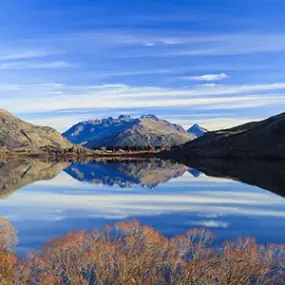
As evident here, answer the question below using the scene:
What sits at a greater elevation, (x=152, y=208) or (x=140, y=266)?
(x=140, y=266)

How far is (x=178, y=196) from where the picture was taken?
100 m

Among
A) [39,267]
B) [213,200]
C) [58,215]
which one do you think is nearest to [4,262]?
[39,267]

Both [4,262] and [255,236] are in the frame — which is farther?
[255,236]

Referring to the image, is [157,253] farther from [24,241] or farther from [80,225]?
[80,225]

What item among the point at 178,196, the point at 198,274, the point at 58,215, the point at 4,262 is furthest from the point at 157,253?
the point at 178,196

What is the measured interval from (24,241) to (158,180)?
3616 inches

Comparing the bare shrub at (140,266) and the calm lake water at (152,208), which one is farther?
the calm lake water at (152,208)

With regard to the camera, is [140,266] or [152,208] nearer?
[140,266]

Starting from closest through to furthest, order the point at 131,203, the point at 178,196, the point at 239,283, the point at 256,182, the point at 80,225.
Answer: the point at 239,283 < the point at 80,225 < the point at 131,203 < the point at 178,196 < the point at 256,182

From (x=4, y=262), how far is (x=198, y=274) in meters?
13.6

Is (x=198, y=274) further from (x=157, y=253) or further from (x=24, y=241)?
(x=24, y=241)

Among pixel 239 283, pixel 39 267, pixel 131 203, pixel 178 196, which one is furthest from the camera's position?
pixel 178 196

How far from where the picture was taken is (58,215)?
73375mm

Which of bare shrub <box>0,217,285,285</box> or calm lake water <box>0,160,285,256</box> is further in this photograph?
calm lake water <box>0,160,285,256</box>
